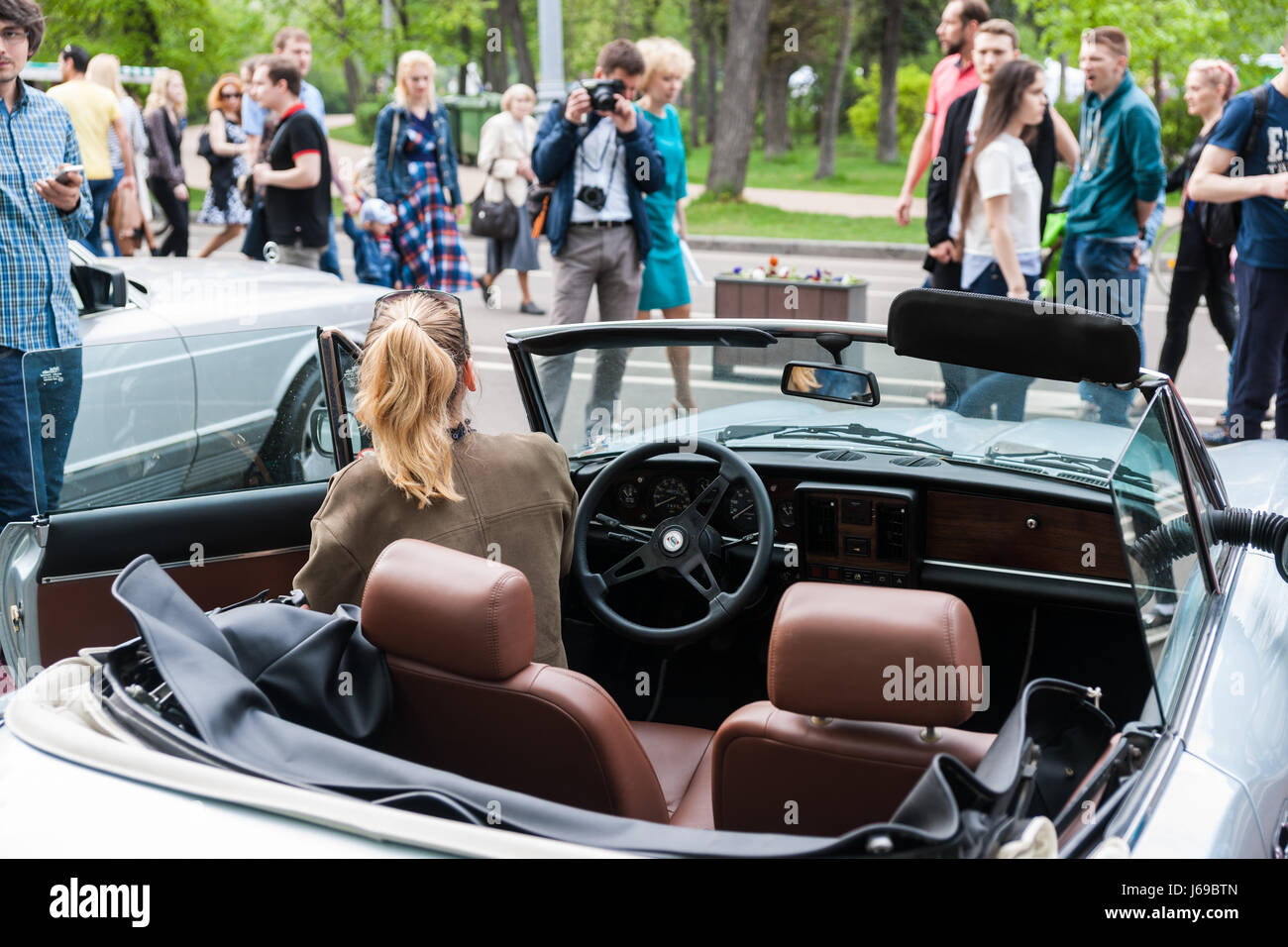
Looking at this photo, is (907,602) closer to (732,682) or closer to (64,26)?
(732,682)

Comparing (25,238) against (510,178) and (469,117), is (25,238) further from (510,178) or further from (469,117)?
(469,117)

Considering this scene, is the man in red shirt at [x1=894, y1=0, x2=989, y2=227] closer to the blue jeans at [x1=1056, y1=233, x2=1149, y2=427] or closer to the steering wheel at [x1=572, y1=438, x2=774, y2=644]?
the blue jeans at [x1=1056, y1=233, x2=1149, y2=427]

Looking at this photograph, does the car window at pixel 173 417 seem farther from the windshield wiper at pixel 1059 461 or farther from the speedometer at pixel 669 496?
the windshield wiper at pixel 1059 461

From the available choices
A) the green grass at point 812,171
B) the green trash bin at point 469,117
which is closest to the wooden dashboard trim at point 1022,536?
the green grass at point 812,171

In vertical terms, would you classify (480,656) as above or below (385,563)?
below

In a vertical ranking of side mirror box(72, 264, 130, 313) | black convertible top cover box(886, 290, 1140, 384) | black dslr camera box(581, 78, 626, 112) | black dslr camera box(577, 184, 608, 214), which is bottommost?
side mirror box(72, 264, 130, 313)

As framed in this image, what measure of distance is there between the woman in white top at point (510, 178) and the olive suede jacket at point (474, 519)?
8.03m

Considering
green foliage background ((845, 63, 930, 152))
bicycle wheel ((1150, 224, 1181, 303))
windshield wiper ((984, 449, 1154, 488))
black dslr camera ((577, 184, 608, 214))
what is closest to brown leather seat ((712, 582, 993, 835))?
windshield wiper ((984, 449, 1154, 488))

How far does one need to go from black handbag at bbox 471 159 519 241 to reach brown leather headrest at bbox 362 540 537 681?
8828mm

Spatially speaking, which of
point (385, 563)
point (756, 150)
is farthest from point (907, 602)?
point (756, 150)

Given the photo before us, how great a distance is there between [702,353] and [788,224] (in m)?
14.8

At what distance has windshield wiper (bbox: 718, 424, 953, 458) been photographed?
148 inches

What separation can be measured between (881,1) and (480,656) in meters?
35.8

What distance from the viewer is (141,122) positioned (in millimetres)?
12203
